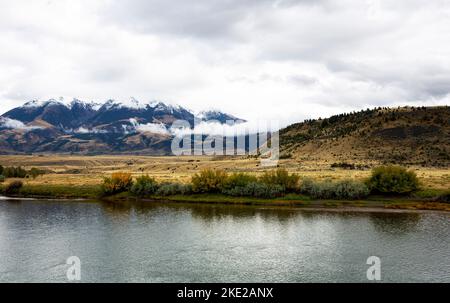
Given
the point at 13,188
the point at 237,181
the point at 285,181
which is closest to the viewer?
the point at 285,181

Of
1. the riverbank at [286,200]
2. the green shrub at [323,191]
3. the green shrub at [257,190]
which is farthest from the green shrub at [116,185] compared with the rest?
the green shrub at [323,191]

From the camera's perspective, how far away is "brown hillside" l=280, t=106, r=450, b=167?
12988cm

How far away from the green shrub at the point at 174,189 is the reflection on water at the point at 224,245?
15605 mm

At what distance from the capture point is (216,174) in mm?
87250

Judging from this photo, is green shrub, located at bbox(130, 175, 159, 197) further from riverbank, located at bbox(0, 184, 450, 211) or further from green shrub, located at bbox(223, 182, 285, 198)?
green shrub, located at bbox(223, 182, 285, 198)

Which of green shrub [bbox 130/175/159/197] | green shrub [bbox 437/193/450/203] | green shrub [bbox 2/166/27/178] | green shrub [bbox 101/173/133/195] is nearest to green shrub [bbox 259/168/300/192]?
green shrub [bbox 130/175/159/197]

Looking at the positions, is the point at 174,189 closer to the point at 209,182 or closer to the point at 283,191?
the point at 209,182

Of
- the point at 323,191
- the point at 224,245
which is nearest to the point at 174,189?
the point at 323,191

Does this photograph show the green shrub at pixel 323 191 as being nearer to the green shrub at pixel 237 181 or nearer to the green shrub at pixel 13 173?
the green shrub at pixel 237 181

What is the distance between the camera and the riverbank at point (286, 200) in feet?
237

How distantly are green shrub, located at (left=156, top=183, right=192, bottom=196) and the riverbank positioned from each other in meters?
1.22

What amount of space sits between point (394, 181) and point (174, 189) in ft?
142

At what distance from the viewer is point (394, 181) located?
75.1m
